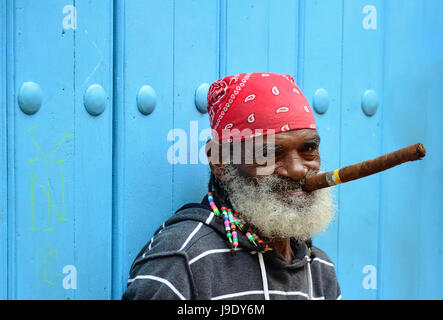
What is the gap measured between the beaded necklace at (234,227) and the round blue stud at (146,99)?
0.28m

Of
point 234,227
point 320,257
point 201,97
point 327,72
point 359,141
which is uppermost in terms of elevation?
point 327,72

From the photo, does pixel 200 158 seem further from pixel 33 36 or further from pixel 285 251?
pixel 33 36

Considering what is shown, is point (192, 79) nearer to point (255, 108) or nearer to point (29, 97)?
point (255, 108)

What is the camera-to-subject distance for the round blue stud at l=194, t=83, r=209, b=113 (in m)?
1.46

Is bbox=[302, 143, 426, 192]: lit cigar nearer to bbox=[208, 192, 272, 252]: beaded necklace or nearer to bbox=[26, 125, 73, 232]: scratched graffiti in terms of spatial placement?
bbox=[208, 192, 272, 252]: beaded necklace

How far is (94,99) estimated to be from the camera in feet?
4.26

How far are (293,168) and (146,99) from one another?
0.42m

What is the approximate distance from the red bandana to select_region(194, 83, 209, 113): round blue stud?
145mm

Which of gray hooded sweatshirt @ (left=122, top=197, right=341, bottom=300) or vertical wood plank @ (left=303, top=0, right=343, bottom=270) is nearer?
gray hooded sweatshirt @ (left=122, top=197, right=341, bottom=300)

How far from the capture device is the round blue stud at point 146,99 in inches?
53.7

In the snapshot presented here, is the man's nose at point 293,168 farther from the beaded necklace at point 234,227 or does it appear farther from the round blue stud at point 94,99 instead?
the round blue stud at point 94,99

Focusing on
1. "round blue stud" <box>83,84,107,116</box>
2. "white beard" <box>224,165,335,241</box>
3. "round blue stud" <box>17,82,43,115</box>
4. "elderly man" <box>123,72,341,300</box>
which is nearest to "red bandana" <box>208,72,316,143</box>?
"elderly man" <box>123,72,341,300</box>

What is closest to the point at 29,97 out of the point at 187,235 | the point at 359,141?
the point at 187,235

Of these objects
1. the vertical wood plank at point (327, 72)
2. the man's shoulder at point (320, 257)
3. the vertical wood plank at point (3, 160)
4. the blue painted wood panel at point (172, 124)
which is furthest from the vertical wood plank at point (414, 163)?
the vertical wood plank at point (3, 160)
